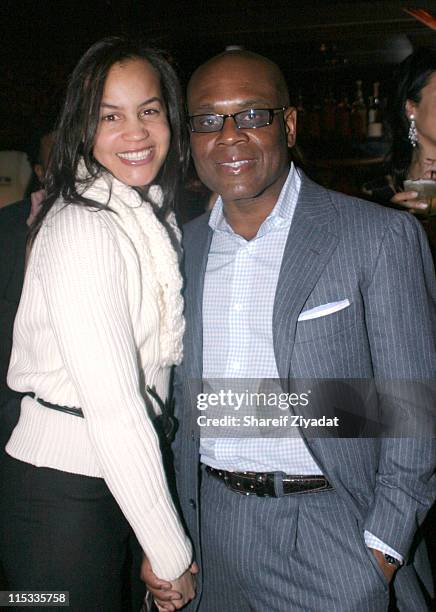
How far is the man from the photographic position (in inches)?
48.1

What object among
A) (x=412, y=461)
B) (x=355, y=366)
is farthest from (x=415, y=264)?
→ (x=412, y=461)

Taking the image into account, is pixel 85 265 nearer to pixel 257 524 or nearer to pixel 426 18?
pixel 257 524

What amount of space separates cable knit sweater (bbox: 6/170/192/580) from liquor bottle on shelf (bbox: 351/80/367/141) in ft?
16.8

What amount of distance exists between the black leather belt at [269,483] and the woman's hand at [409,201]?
1011mm

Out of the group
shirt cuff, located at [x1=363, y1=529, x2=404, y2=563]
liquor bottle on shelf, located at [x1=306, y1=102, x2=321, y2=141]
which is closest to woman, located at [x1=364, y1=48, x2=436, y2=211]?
shirt cuff, located at [x1=363, y1=529, x2=404, y2=563]

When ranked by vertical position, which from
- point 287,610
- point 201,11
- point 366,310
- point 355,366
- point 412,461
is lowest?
point 287,610

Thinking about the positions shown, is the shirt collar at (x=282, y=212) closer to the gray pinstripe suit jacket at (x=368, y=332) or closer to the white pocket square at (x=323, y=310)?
the gray pinstripe suit jacket at (x=368, y=332)

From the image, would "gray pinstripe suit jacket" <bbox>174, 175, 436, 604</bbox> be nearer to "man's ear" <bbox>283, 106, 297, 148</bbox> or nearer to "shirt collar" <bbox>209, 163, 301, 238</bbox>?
"shirt collar" <bbox>209, 163, 301, 238</bbox>

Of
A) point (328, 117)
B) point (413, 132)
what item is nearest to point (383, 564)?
point (413, 132)

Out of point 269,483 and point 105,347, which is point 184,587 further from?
point 105,347

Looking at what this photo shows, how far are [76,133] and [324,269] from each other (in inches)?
23.9

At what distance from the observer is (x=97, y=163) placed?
1352mm

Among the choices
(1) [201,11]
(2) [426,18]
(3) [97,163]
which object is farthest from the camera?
(2) [426,18]

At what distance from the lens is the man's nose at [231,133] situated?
1385 millimetres
